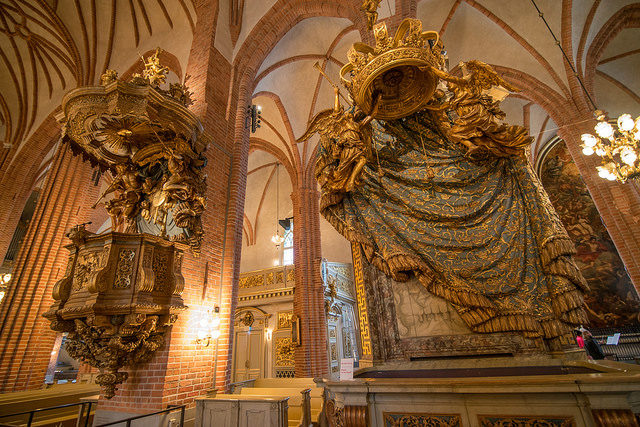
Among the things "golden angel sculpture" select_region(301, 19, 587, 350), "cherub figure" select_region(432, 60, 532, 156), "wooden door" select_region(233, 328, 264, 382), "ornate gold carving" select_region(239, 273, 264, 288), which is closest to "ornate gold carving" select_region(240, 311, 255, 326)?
"wooden door" select_region(233, 328, 264, 382)

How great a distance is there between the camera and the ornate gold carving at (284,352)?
33.9 ft

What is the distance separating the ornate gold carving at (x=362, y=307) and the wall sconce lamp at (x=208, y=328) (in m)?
2.57

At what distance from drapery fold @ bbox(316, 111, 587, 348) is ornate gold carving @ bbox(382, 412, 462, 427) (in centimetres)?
120

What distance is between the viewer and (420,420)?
6.65 ft

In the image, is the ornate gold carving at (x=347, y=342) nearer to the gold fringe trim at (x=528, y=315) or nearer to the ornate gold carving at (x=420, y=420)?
the gold fringe trim at (x=528, y=315)

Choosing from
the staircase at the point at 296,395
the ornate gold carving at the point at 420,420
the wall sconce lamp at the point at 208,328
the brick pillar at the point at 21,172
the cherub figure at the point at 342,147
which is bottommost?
the staircase at the point at 296,395

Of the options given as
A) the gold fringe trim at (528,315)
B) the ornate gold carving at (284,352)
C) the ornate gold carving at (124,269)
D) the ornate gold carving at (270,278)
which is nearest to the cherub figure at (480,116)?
the gold fringe trim at (528,315)

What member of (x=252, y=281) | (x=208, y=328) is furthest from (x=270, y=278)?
(x=208, y=328)

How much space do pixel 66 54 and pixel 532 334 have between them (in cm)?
1426

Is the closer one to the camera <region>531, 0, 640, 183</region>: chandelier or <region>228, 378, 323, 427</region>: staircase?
<region>228, 378, 323, 427</region>: staircase

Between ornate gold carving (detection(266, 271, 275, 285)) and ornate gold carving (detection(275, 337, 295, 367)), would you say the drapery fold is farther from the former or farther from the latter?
ornate gold carving (detection(266, 271, 275, 285))

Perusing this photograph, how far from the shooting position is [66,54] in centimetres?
983

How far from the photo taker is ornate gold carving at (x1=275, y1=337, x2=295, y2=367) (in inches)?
407

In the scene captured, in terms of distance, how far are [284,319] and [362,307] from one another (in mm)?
8029
